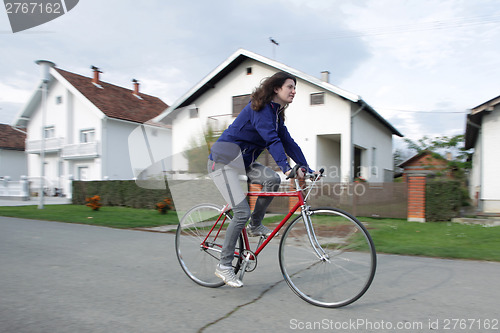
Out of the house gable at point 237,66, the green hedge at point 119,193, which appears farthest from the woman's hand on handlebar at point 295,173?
the house gable at point 237,66

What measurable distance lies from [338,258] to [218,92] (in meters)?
17.7

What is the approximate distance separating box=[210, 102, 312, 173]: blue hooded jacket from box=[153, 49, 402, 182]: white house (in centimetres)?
1227

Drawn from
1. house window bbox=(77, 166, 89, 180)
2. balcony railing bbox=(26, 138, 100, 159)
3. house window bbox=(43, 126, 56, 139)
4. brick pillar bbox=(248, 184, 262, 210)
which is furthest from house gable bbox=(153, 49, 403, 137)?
house window bbox=(43, 126, 56, 139)

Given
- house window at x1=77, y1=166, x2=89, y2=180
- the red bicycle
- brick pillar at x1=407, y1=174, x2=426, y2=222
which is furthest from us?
house window at x1=77, y1=166, x2=89, y2=180

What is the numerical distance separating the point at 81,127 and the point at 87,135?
735 mm

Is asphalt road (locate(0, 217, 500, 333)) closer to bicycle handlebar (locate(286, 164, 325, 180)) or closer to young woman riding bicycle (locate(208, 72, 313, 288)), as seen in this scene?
young woman riding bicycle (locate(208, 72, 313, 288))

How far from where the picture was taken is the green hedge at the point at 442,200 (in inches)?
376

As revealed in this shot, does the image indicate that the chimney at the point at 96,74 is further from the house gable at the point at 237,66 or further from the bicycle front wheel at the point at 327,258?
the bicycle front wheel at the point at 327,258

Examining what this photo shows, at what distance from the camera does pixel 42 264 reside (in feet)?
14.2

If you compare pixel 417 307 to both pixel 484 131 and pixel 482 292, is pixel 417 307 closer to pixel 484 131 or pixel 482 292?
pixel 482 292

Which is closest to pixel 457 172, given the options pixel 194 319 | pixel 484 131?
pixel 484 131

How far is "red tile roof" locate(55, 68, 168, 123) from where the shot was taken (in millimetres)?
25891

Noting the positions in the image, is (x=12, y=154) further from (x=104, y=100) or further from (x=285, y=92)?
(x=285, y=92)

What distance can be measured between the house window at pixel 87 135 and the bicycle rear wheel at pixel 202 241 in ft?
83.6
